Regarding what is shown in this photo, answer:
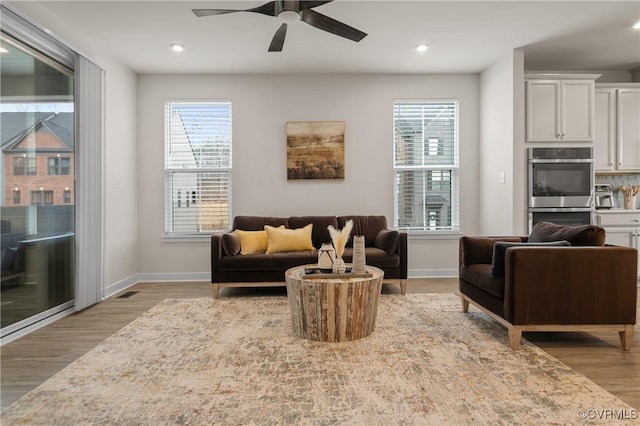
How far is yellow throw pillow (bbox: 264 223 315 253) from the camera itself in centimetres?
427

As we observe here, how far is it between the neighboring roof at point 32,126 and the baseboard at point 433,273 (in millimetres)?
4353

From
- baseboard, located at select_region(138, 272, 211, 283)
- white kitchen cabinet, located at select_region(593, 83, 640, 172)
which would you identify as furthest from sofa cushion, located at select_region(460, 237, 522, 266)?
baseboard, located at select_region(138, 272, 211, 283)

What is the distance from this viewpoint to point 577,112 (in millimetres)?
4359

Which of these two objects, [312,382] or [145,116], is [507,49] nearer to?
[312,382]

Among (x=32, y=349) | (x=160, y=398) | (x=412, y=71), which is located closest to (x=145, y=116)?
(x=32, y=349)

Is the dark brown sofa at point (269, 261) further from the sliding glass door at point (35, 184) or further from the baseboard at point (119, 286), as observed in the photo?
the sliding glass door at point (35, 184)

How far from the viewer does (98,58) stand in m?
4.05

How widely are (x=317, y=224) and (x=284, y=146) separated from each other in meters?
1.24

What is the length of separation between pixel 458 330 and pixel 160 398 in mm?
2200

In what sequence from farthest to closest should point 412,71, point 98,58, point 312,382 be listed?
point 412,71, point 98,58, point 312,382

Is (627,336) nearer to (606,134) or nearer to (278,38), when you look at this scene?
(606,134)

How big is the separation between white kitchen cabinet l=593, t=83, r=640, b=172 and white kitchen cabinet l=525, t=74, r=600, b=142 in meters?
0.47

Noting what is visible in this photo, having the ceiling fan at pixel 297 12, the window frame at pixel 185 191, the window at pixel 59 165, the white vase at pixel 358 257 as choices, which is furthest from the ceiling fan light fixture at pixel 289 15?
the window frame at pixel 185 191

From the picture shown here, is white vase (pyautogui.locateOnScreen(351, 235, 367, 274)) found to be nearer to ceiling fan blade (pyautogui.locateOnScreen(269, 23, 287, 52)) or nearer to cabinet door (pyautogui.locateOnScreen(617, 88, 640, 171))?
ceiling fan blade (pyautogui.locateOnScreen(269, 23, 287, 52))
